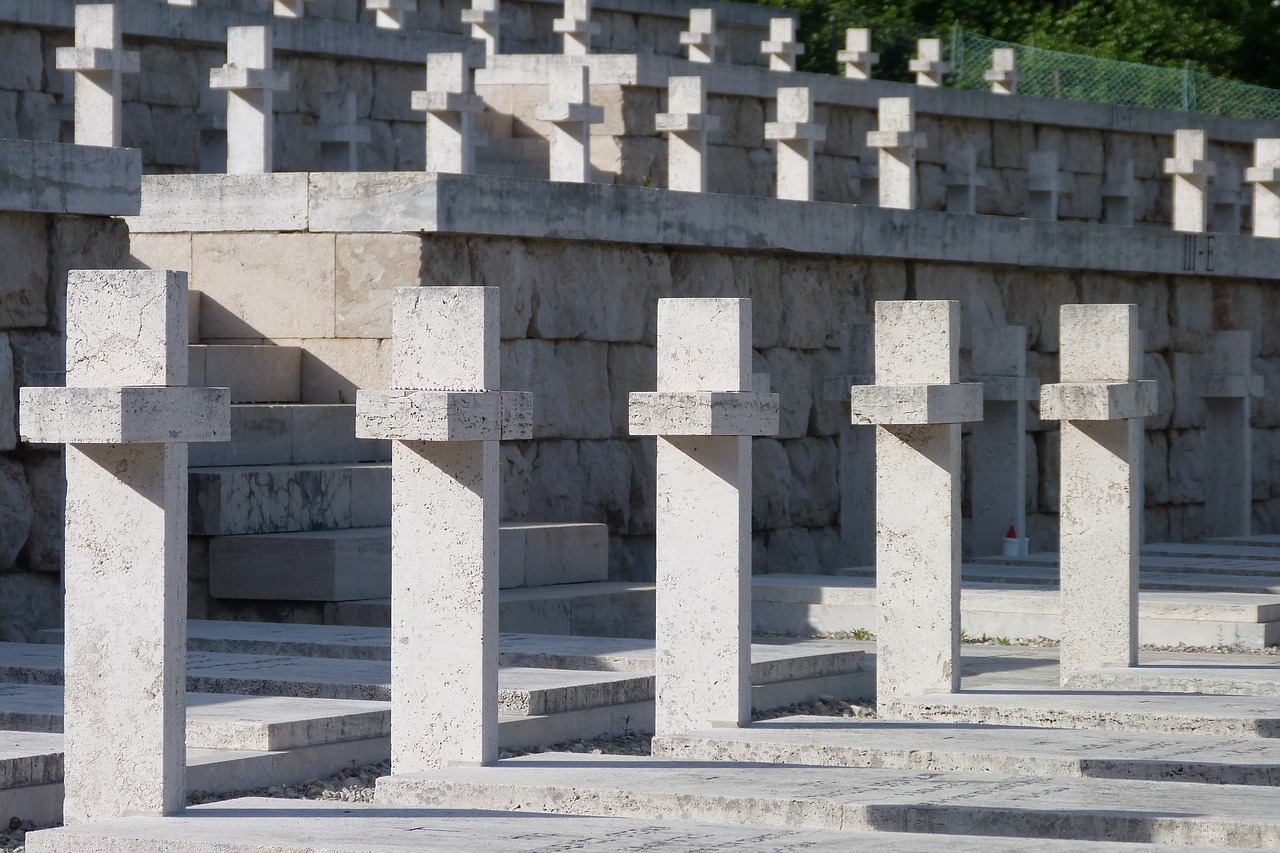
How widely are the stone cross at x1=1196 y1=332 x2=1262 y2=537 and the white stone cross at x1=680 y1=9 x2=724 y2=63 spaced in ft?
15.1

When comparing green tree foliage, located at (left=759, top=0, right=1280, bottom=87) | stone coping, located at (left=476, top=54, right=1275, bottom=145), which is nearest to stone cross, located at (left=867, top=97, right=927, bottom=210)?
stone coping, located at (left=476, top=54, right=1275, bottom=145)

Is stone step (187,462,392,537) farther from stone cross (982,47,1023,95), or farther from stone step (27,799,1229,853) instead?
stone cross (982,47,1023,95)

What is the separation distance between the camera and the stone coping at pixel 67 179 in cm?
852

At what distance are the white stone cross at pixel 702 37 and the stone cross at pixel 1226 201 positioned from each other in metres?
4.49

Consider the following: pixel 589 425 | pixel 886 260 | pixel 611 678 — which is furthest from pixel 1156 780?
pixel 886 260

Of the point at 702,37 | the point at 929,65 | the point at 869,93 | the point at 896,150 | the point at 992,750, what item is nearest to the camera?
the point at 992,750

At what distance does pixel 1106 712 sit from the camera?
23.1 feet

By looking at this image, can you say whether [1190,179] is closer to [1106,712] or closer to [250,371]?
[250,371]

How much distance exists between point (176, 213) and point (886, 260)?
14.4 ft

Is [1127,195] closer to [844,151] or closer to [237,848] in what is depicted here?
[844,151]

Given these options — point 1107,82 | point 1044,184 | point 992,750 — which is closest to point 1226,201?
point 1107,82

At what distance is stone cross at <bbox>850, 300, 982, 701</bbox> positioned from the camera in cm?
→ 743

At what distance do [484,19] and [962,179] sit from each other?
147 inches

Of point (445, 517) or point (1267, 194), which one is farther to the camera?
point (1267, 194)
